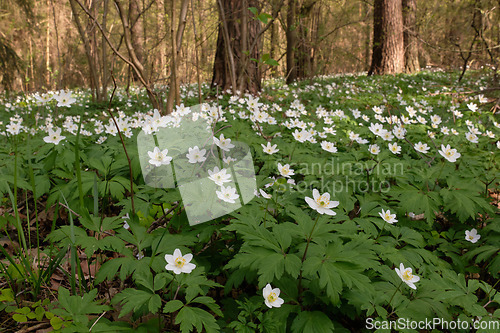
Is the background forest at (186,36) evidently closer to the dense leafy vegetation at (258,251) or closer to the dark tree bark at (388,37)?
the dark tree bark at (388,37)

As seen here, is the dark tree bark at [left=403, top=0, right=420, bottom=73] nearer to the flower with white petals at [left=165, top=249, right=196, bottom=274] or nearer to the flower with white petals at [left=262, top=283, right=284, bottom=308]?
the flower with white petals at [left=262, top=283, right=284, bottom=308]

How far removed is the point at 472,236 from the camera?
212 cm

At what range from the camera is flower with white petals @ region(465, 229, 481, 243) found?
6.89 ft

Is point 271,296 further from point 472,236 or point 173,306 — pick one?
point 472,236

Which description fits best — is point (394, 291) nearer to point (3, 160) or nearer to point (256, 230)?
point (256, 230)

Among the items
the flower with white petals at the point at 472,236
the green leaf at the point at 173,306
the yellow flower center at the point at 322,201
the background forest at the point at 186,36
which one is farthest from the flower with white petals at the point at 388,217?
the background forest at the point at 186,36

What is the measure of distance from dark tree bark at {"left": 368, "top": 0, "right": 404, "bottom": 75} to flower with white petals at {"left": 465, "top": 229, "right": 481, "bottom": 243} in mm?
9673

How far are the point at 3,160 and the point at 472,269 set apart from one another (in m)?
3.63

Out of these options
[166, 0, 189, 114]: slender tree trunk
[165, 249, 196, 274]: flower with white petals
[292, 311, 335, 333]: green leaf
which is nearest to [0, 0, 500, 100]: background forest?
[166, 0, 189, 114]: slender tree trunk

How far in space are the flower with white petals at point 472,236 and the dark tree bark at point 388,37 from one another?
967cm

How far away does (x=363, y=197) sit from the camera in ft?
7.33

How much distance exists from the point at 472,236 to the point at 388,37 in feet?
33.9

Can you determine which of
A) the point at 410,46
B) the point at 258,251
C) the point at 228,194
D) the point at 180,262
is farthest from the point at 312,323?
the point at 410,46

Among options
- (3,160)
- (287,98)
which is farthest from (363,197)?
(287,98)
